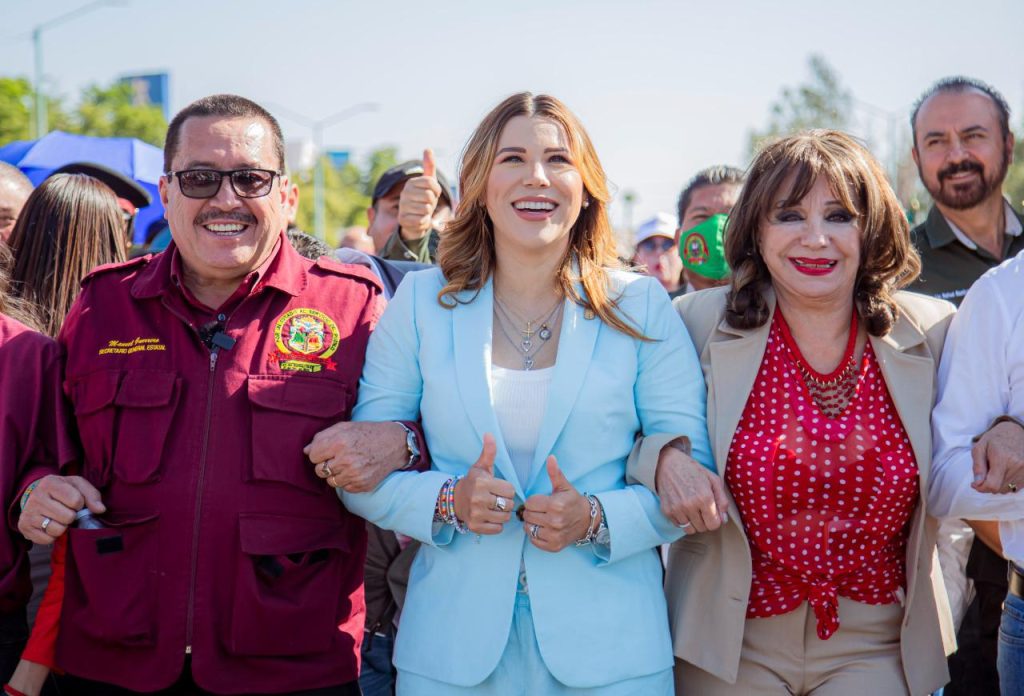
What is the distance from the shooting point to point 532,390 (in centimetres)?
321

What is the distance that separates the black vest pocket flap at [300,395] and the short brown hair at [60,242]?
48.6 inches

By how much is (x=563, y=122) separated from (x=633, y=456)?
3.53 ft

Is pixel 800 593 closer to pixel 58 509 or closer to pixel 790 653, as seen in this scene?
pixel 790 653

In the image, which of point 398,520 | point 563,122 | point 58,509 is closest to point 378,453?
point 398,520

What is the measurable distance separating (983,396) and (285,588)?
225 cm

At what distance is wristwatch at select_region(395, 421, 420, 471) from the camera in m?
3.21

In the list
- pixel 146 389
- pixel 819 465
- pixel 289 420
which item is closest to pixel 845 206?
pixel 819 465

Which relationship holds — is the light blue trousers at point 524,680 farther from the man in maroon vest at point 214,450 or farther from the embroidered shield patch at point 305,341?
the embroidered shield patch at point 305,341

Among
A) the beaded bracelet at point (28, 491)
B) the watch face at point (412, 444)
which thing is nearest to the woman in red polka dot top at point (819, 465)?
the watch face at point (412, 444)

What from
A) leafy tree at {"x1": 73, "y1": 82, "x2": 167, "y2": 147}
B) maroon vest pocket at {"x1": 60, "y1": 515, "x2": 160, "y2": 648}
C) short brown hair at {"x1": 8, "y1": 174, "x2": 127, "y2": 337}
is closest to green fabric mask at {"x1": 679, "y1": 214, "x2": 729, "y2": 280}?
short brown hair at {"x1": 8, "y1": 174, "x2": 127, "y2": 337}

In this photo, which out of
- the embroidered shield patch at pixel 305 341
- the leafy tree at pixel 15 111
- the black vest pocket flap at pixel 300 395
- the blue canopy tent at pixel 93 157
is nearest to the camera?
the black vest pocket flap at pixel 300 395

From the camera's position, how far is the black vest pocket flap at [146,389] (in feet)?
10.4

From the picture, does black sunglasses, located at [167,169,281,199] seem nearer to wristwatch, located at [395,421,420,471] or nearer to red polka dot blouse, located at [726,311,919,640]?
wristwatch, located at [395,421,420,471]

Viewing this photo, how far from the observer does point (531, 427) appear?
3180 millimetres
